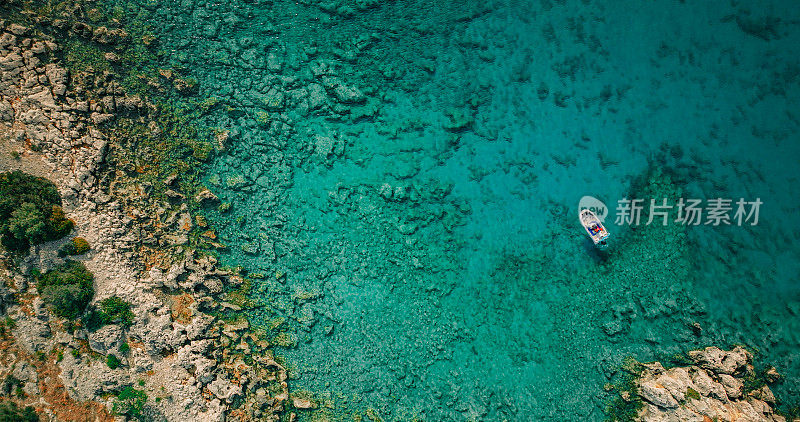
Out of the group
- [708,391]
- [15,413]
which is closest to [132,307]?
[15,413]

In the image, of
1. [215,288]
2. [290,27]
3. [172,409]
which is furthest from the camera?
[290,27]

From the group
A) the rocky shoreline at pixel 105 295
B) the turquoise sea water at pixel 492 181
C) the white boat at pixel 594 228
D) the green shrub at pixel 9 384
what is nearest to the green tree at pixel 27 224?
the rocky shoreline at pixel 105 295

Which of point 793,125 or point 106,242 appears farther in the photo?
point 793,125

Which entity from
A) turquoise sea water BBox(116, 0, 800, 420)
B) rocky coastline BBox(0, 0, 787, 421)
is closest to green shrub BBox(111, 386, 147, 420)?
rocky coastline BBox(0, 0, 787, 421)

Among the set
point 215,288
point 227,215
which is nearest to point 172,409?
point 215,288

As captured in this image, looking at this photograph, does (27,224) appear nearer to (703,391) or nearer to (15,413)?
(15,413)

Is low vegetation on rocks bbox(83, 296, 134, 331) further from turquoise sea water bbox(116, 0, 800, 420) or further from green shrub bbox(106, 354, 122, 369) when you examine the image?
turquoise sea water bbox(116, 0, 800, 420)

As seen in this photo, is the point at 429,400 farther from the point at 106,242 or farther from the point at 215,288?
the point at 106,242
